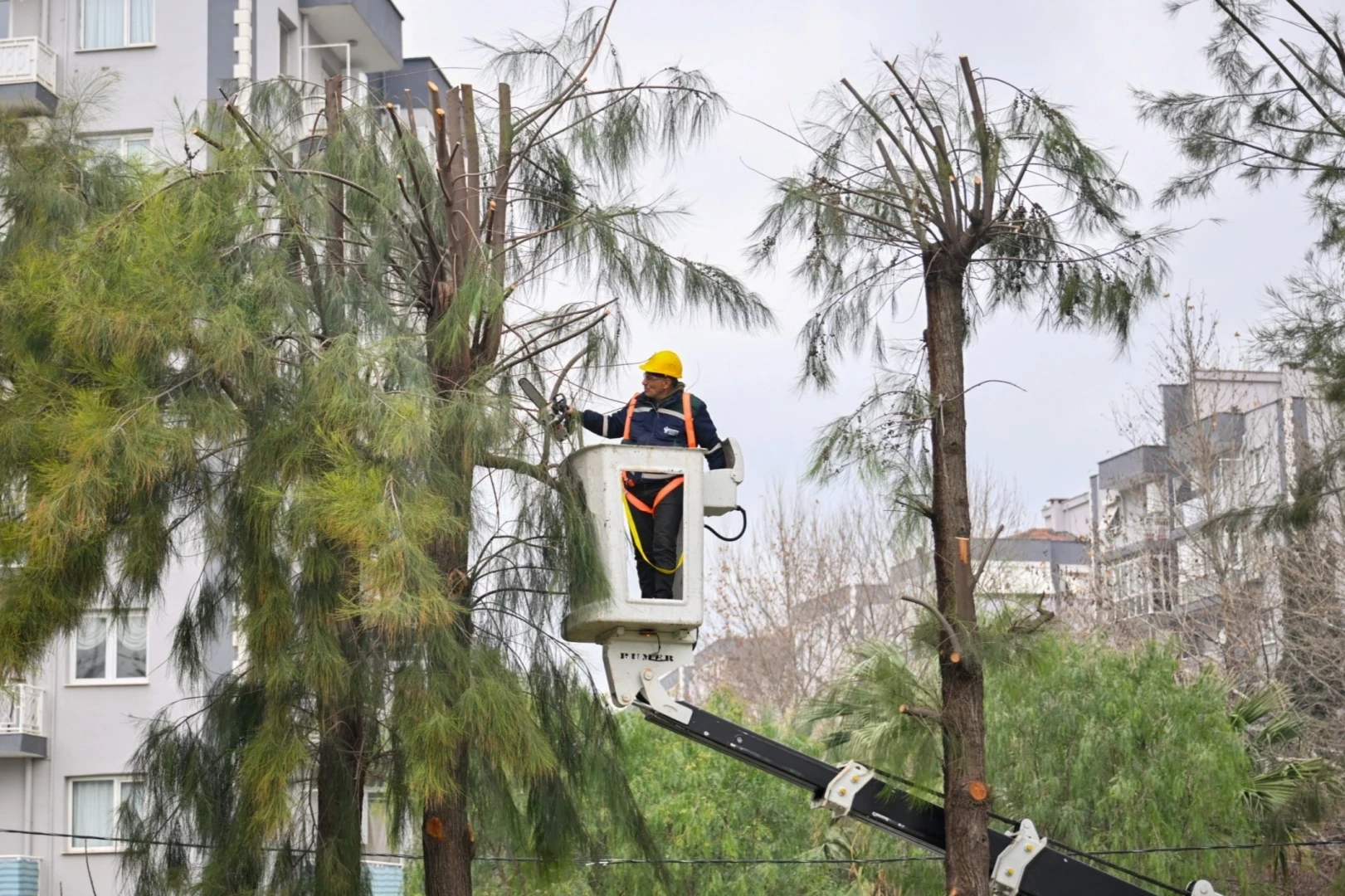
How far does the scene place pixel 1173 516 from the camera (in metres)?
30.3

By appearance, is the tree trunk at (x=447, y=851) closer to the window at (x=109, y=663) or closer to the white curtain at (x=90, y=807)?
the white curtain at (x=90, y=807)

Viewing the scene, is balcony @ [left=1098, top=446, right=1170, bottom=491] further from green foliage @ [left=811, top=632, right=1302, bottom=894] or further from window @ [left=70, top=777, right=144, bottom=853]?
window @ [left=70, top=777, right=144, bottom=853]

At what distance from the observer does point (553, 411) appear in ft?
29.4

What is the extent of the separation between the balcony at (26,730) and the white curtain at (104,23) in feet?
28.1

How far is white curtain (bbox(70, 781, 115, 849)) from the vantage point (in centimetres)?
2227

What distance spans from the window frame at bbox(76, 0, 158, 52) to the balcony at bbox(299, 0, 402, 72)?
1926 mm

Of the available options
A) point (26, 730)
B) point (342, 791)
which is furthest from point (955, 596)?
point (26, 730)

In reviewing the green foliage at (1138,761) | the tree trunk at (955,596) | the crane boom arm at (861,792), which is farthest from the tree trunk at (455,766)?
the green foliage at (1138,761)

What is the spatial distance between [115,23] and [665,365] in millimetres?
17216

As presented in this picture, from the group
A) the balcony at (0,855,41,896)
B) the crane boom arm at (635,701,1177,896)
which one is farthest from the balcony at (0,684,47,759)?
the crane boom arm at (635,701,1177,896)

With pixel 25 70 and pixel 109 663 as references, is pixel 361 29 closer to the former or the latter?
pixel 25 70

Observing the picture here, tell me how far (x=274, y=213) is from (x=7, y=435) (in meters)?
2.04

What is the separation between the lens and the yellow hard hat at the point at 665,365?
9.27 metres

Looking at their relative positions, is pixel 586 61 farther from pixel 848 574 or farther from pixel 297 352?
pixel 848 574
